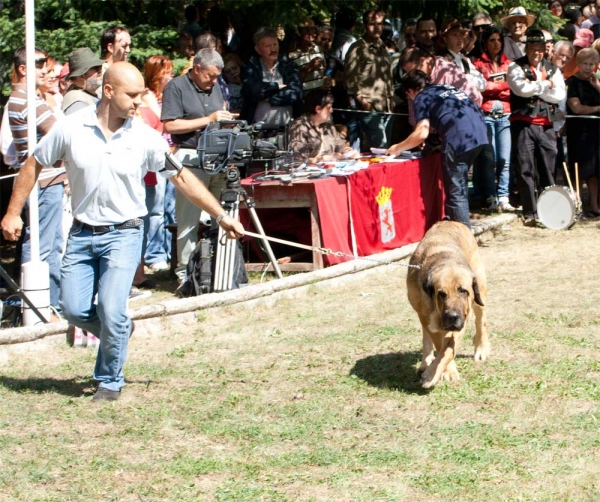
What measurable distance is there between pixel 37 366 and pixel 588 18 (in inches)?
510

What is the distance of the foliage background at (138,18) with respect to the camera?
11305 mm

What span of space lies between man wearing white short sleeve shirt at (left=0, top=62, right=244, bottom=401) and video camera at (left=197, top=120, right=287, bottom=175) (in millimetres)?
2645

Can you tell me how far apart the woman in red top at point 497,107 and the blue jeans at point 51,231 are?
258 inches

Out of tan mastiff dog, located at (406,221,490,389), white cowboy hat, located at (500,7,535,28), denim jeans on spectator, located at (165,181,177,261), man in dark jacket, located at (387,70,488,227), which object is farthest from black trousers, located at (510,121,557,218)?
tan mastiff dog, located at (406,221,490,389)

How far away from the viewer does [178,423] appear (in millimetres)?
5941

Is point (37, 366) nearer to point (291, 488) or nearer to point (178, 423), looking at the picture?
point (178, 423)

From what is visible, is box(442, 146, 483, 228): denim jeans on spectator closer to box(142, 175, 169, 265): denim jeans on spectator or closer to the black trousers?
the black trousers

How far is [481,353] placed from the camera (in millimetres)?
7207

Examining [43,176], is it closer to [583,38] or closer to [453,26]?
[453,26]

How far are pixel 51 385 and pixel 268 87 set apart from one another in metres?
5.11

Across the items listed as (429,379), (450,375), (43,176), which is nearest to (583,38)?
(43,176)

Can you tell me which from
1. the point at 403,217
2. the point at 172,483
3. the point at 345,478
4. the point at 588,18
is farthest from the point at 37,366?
the point at 588,18

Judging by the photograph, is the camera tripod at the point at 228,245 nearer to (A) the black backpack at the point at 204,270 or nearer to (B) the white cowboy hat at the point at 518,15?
(A) the black backpack at the point at 204,270

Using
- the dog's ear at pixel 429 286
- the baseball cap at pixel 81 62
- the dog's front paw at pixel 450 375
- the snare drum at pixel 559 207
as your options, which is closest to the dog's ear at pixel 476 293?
the dog's ear at pixel 429 286
